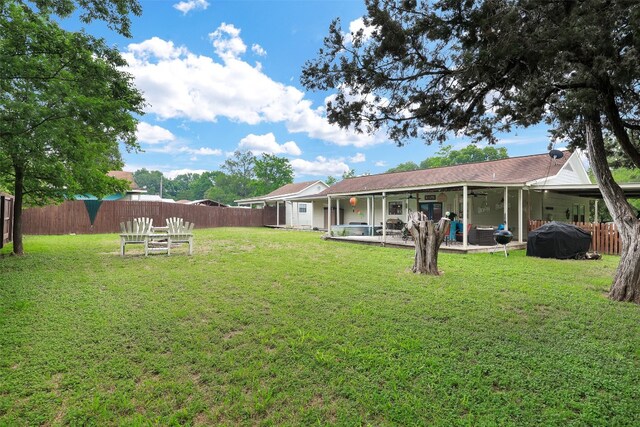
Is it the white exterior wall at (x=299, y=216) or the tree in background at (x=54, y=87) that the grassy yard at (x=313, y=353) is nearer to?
the tree in background at (x=54, y=87)

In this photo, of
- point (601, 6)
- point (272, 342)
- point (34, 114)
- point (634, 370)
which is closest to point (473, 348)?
point (634, 370)

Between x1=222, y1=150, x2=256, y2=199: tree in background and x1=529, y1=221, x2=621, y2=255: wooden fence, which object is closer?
x1=529, y1=221, x2=621, y2=255: wooden fence

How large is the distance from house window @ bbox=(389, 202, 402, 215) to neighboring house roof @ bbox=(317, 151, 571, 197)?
124 cm

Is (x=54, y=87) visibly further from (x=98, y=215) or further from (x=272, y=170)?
(x=272, y=170)

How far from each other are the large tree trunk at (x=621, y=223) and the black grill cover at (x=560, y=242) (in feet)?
15.0

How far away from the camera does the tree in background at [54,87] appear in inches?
215

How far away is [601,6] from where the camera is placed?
3217mm

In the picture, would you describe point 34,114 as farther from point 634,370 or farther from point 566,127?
point 566,127

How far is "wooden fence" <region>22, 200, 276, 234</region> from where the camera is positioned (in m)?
15.8

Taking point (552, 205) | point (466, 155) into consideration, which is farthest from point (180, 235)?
point (466, 155)

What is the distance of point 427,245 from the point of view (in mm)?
7180

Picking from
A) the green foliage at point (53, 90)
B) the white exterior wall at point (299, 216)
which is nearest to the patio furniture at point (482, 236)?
the green foliage at point (53, 90)

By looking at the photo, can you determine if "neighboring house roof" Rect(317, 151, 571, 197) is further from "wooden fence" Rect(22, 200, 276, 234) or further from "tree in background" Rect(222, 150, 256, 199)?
"tree in background" Rect(222, 150, 256, 199)

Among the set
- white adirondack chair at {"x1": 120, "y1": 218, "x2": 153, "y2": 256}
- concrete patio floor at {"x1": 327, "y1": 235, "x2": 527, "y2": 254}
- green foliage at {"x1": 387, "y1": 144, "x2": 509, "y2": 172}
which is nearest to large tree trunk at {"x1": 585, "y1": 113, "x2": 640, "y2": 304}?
concrete patio floor at {"x1": 327, "y1": 235, "x2": 527, "y2": 254}
